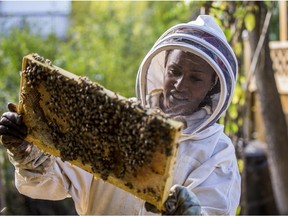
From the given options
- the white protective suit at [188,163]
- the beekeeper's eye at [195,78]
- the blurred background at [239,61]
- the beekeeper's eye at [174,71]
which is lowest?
the blurred background at [239,61]

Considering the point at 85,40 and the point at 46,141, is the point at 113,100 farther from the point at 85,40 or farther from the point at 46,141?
the point at 85,40

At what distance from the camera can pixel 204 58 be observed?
3.00 m

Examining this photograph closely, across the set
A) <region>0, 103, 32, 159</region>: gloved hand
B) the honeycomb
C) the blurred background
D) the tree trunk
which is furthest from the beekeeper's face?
the tree trunk

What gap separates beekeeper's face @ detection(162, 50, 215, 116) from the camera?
117 inches

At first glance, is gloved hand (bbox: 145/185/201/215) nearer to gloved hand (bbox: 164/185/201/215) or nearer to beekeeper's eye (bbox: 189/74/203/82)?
gloved hand (bbox: 164/185/201/215)

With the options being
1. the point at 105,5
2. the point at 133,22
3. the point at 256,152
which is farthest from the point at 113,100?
the point at 105,5

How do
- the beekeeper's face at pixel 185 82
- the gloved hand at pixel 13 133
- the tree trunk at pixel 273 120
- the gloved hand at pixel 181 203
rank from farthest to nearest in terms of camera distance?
the tree trunk at pixel 273 120 < the beekeeper's face at pixel 185 82 < the gloved hand at pixel 13 133 < the gloved hand at pixel 181 203

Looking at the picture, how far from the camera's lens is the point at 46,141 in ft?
8.96

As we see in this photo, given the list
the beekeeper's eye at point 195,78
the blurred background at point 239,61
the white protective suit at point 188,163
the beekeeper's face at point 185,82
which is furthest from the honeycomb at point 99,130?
the blurred background at point 239,61

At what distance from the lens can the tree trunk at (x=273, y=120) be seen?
702cm

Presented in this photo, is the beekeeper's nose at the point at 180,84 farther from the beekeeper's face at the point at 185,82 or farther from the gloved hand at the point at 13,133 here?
the gloved hand at the point at 13,133

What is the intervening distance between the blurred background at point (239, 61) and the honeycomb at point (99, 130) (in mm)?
681

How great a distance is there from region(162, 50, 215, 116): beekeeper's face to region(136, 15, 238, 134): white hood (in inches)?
1.6

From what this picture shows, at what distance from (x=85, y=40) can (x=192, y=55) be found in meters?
14.0
